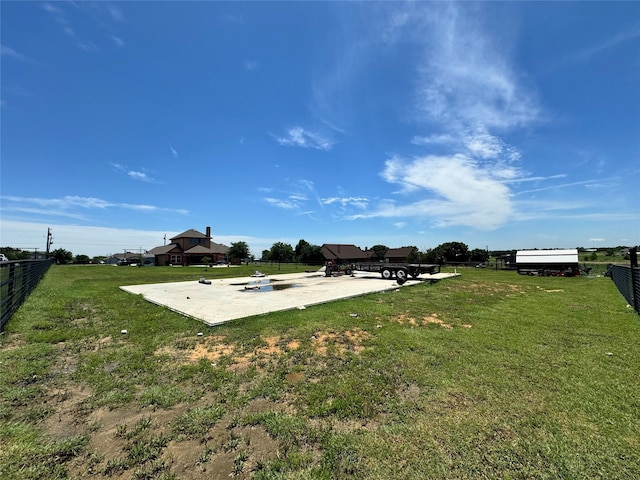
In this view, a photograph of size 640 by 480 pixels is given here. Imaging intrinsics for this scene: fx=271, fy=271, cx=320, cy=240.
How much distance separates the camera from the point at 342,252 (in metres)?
60.2

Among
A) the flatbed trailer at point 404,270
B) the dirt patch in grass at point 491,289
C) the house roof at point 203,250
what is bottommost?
the dirt patch in grass at point 491,289

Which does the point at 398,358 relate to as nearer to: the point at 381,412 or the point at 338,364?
the point at 338,364

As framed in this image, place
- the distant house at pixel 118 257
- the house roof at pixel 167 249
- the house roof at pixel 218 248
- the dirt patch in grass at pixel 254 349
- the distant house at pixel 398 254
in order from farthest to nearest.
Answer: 1. the distant house at pixel 118 257
2. the house roof at pixel 218 248
3. the distant house at pixel 398 254
4. the house roof at pixel 167 249
5. the dirt patch in grass at pixel 254 349

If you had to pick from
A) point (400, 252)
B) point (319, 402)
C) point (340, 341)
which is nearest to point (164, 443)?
point (319, 402)

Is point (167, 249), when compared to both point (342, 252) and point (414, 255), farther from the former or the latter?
point (414, 255)

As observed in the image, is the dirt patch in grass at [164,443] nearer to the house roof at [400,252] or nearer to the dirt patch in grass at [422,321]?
the dirt patch in grass at [422,321]

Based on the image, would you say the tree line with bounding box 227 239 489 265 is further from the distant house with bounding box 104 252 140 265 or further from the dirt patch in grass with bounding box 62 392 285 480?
the dirt patch in grass with bounding box 62 392 285 480

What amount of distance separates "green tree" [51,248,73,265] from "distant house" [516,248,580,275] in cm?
8399

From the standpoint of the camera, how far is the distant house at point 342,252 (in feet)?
189

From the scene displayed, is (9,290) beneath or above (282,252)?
beneath

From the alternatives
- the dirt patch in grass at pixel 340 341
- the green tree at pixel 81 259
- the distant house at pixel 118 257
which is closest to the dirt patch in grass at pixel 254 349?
the dirt patch in grass at pixel 340 341

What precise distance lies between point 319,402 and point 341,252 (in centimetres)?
5673

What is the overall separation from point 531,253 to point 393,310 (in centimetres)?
2562

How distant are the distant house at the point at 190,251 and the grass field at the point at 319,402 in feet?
184
